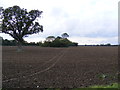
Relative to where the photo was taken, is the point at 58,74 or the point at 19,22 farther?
the point at 19,22

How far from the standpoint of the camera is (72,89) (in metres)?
7.94

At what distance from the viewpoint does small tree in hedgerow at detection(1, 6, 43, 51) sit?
163 ft

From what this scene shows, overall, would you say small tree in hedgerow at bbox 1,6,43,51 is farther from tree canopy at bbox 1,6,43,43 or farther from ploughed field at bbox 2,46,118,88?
ploughed field at bbox 2,46,118,88

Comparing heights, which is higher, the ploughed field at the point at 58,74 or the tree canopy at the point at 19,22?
the tree canopy at the point at 19,22

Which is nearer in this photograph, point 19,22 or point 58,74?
point 58,74

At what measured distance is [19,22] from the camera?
163ft

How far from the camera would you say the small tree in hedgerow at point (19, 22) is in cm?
4981

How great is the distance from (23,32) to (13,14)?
490 centimetres

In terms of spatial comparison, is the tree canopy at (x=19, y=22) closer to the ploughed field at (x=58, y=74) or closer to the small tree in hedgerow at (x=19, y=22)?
the small tree in hedgerow at (x=19, y=22)

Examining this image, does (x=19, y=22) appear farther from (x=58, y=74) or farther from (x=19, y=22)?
(x=58, y=74)

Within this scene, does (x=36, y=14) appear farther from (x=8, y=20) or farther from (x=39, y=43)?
(x=39, y=43)

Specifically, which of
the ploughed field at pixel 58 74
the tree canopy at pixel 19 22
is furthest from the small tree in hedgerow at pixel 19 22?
the ploughed field at pixel 58 74

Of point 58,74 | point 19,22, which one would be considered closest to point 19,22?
point 19,22

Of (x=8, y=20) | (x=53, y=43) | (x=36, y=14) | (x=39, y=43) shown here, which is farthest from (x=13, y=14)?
(x=39, y=43)
